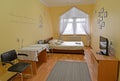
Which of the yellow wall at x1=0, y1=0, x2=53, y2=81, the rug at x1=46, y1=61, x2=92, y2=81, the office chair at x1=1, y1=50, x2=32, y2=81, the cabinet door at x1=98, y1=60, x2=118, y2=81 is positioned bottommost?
the rug at x1=46, y1=61, x2=92, y2=81

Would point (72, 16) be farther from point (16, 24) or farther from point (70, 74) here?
point (70, 74)

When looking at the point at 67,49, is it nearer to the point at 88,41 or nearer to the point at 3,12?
the point at 88,41

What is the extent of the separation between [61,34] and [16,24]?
434cm

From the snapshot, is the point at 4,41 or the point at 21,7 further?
the point at 21,7

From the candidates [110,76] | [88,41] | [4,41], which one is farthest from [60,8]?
[110,76]

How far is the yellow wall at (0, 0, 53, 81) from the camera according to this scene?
265 cm

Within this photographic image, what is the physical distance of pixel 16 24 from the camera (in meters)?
3.22

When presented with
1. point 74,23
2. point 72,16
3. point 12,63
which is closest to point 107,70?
point 12,63

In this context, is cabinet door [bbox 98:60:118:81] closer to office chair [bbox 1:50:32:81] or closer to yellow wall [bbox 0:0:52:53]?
office chair [bbox 1:50:32:81]

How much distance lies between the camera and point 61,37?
738 centimetres

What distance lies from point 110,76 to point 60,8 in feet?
18.2

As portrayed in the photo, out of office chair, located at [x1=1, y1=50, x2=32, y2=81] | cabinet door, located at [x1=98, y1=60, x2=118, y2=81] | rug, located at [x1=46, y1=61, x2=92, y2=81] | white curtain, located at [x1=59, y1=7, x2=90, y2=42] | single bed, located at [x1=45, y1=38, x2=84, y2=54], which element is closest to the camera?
office chair, located at [x1=1, y1=50, x2=32, y2=81]

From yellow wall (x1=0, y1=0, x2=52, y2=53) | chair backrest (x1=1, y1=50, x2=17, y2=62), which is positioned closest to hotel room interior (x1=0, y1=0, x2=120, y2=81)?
yellow wall (x1=0, y1=0, x2=52, y2=53)

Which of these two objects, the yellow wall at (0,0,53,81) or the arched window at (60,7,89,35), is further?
the arched window at (60,7,89,35)
